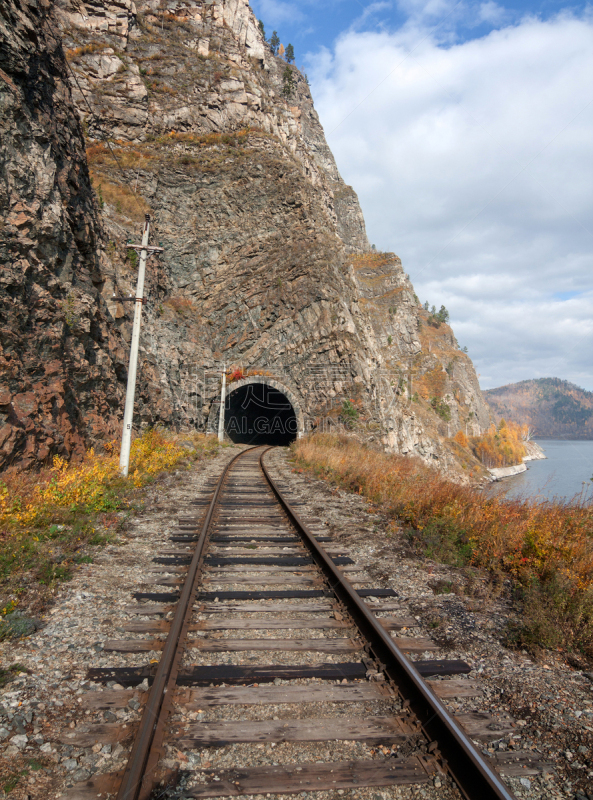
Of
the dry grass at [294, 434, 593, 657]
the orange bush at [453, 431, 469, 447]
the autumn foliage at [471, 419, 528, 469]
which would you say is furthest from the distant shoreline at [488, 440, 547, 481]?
the dry grass at [294, 434, 593, 657]

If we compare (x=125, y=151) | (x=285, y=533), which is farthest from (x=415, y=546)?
(x=125, y=151)

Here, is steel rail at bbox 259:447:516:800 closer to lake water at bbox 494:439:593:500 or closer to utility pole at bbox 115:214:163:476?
lake water at bbox 494:439:593:500

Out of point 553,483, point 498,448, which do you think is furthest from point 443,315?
point 553,483

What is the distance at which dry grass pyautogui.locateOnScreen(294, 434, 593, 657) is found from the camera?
4098 millimetres

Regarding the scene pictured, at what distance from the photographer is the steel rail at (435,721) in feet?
7.29

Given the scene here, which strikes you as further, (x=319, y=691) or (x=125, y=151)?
(x=125, y=151)

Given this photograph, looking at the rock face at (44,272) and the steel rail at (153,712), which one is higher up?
the rock face at (44,272)

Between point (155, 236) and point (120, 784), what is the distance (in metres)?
37.8

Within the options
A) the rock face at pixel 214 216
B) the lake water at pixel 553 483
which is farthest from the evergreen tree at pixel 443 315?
the rock face at pixel 214 216

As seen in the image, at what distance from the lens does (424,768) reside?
2.43 meters

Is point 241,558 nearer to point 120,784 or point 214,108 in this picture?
point 120,784

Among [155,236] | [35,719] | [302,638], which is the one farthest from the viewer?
[155,236]

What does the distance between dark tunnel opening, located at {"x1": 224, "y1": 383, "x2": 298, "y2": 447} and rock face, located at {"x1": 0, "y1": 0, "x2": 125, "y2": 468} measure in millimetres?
20564

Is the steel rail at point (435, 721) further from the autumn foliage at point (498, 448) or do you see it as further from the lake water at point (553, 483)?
the autumn foliage at point (498, 448)
